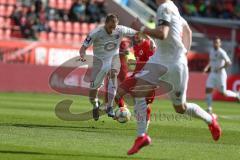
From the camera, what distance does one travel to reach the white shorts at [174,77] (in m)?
10.7

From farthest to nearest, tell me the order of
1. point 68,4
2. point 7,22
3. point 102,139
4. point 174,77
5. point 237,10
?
point 237,10 → point 68,4 → point 7,22 → point 102,139 → point 174,77

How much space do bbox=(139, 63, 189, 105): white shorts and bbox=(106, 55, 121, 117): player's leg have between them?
511cm

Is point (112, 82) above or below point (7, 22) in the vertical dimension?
above

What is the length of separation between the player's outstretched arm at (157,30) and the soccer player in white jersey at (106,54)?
4991 millimetres

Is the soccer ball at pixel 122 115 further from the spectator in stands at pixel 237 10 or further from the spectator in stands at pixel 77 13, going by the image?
the spectator in stands at pixel 237 10

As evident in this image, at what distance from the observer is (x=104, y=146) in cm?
1130

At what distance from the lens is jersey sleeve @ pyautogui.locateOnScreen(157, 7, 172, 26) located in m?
10.2

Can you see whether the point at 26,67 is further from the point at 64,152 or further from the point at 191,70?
the point at 64,152

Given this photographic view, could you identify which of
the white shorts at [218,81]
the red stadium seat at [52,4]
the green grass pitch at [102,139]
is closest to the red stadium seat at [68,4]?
the red stadium seat at [52,4]

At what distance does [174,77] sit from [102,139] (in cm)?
219

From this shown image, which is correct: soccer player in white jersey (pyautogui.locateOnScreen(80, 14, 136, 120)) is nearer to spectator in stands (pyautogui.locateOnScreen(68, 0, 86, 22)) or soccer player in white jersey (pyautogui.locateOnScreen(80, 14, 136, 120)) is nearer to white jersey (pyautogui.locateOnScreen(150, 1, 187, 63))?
white jersey (pyautogui.locateOnScreen(150, 1, 187, 63))

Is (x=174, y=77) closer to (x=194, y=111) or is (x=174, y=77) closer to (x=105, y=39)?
(x=194, y=111)

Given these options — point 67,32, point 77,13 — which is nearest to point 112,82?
point 67,32

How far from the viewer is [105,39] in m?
15.6
